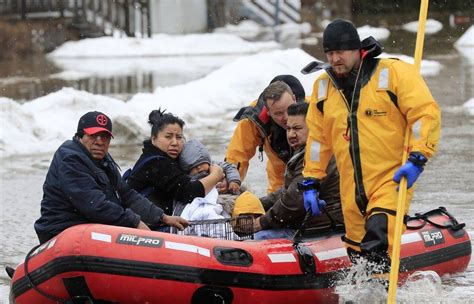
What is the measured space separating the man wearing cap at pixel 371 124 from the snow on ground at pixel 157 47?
2489cm

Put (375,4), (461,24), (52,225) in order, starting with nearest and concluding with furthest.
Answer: (52,225), (461,24), (375,4)

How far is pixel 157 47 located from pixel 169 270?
2665 cm

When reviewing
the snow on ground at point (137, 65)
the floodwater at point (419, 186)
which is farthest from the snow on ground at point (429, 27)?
the floodwater at point (419, 186)

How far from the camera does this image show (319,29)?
4081 cm

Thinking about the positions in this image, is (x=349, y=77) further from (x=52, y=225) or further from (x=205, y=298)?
(x=52, y=225)

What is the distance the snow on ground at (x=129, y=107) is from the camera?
1591 cm

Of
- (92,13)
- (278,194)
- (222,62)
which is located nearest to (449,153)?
(278,194)

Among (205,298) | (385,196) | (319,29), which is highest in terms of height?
(385,196)

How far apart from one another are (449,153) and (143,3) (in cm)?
2268

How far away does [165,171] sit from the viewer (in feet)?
27.1

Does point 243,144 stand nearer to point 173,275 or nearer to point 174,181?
point 174,181

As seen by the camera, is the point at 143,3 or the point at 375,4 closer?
the point at 143,3

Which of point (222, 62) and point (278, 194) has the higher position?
point (278, 194)

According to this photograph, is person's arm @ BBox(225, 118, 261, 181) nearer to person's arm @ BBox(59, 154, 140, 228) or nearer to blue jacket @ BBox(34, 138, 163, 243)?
blue jacket @ BBox(34, 138, 163, 243)
